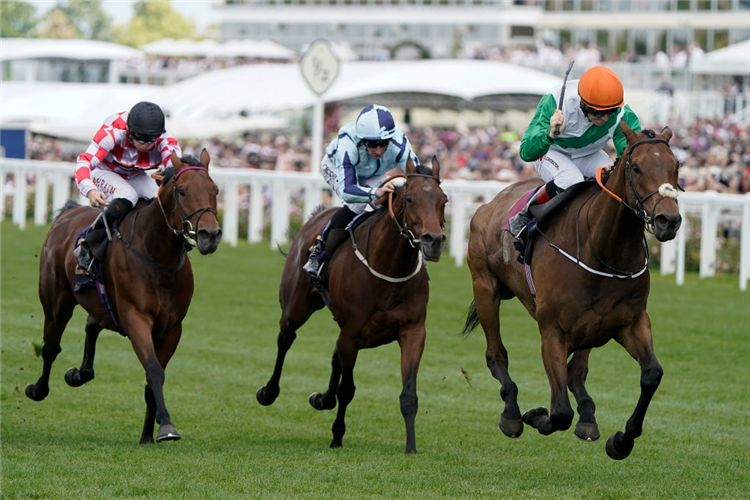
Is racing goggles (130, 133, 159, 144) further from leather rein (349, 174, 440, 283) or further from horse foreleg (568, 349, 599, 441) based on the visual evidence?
horse foreleg (568, 349, 599, 441)

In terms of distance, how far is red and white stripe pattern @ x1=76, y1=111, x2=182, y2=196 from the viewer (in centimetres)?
725

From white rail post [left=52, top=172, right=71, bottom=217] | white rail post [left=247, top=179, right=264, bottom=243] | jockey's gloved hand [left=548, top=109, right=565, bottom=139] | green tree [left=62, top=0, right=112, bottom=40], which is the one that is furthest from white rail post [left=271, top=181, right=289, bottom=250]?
green tree [left=62, top=0, right=112, bottom=40]

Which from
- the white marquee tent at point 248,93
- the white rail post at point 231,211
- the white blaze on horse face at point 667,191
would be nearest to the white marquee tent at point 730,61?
the white marquee tent at point 248,93

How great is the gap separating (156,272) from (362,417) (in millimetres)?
2016

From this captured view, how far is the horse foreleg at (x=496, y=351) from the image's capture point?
6.61 metres

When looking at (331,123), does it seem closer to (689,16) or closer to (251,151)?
(251,151)

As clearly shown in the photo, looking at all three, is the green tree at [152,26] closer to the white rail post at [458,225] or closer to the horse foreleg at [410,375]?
the white rail post at [458,225]

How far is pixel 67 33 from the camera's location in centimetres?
10250

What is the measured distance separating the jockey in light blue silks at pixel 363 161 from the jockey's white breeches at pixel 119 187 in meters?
1.10

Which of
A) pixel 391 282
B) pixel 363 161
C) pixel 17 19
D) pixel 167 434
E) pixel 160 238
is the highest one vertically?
pixel 17 19

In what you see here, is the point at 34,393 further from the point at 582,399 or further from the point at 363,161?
the point at 582,399

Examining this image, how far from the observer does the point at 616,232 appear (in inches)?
233

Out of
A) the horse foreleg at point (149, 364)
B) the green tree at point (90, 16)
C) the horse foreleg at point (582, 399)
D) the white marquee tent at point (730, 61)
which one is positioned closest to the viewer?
the horse foreleg at point (582, 399)

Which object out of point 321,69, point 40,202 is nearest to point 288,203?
point 321,69
